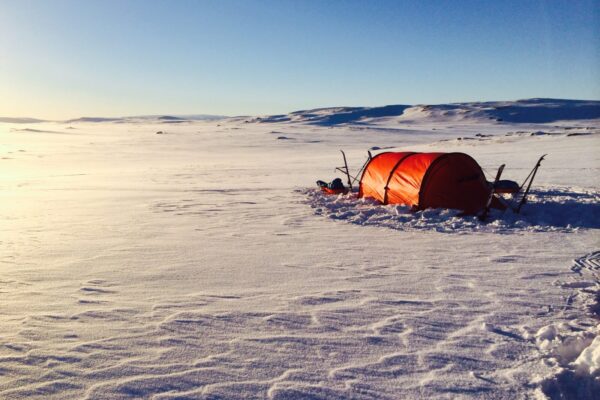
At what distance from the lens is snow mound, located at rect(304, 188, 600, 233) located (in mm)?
8625

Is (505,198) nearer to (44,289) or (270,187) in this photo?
(270,187)

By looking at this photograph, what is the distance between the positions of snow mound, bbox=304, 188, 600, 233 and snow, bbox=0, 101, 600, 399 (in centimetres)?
5

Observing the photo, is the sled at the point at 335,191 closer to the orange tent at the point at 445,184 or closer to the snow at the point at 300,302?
the snow at the point at 300,302

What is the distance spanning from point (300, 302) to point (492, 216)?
19.3ft

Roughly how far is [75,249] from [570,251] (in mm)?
7426

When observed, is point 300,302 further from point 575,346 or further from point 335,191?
point 335,191

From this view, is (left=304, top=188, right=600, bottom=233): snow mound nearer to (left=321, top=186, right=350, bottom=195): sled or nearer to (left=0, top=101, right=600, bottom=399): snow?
(left=0, top=101, right=600, bottom=399): snow

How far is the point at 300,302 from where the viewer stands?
16.3 ft

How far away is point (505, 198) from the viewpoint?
10664 millimetres

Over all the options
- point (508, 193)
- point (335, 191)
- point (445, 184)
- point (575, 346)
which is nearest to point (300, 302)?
point (575, 346)

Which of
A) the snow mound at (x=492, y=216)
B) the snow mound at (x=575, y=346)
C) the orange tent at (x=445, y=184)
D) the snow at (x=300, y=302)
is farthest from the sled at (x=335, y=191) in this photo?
the snow mound at (x=575, y=346)

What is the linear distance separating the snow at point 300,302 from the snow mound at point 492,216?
0.18 ft

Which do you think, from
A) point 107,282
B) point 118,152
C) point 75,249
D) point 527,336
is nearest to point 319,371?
point 527,336

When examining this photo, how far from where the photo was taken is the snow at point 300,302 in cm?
343
